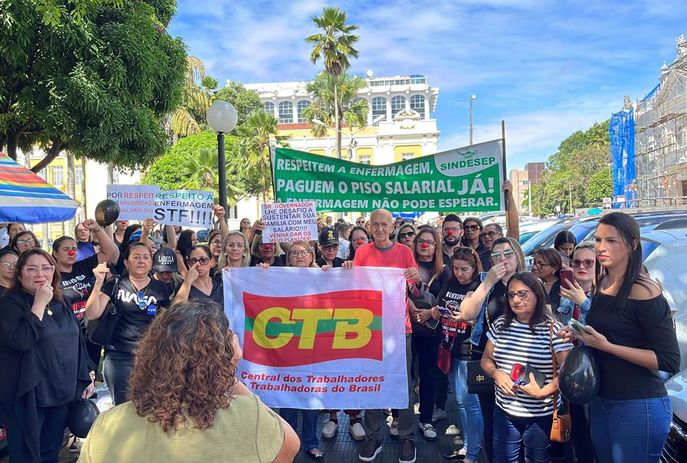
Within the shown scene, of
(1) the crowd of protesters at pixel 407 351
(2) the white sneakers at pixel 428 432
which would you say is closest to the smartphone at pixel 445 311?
(1) the crowd of protesters at pixel 407 351

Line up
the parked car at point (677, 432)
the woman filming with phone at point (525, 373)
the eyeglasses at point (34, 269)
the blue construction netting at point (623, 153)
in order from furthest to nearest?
1. the blue construction netting at point (623, 153)
2. the eyeglasses at point (34, 269)
3. the woman filming with phone at point (525, 373)
4. the parked car at point (677, 432)

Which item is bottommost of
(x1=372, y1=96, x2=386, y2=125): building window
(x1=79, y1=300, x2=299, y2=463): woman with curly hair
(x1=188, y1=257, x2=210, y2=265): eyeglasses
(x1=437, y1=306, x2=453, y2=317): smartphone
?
(x1=437, y1=306, x2=453, y2=317): smartphone

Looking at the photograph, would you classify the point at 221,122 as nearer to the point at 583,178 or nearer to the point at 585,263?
the point at 585,263

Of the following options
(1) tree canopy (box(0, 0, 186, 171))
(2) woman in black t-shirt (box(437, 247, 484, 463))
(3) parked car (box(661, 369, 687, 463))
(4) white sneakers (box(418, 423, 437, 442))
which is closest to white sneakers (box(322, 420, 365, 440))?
(4) white sneakers (box(418, 423, 437, 442))

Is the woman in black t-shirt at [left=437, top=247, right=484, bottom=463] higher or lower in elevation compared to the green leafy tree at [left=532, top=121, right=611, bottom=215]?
lower

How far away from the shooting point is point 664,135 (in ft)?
115

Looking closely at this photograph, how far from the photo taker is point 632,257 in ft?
8.79

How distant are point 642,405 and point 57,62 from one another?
30.1 ft

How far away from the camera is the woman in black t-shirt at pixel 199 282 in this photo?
13.8ft

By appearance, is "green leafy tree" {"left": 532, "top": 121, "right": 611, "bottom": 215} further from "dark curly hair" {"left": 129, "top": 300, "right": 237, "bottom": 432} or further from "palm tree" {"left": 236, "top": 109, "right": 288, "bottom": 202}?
"dark curly hair" {"left": 129, "top": 300, "right": 237, "bottom": 432}

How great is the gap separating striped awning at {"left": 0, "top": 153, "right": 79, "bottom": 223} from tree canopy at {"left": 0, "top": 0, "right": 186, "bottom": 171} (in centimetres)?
317

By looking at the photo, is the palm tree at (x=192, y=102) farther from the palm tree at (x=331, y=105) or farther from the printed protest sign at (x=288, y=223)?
the printed protest sign at (x=288, y=223)

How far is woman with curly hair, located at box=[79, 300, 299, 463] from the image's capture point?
1567mm

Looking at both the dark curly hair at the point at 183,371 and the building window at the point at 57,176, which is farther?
the building window at the point at 57,176
